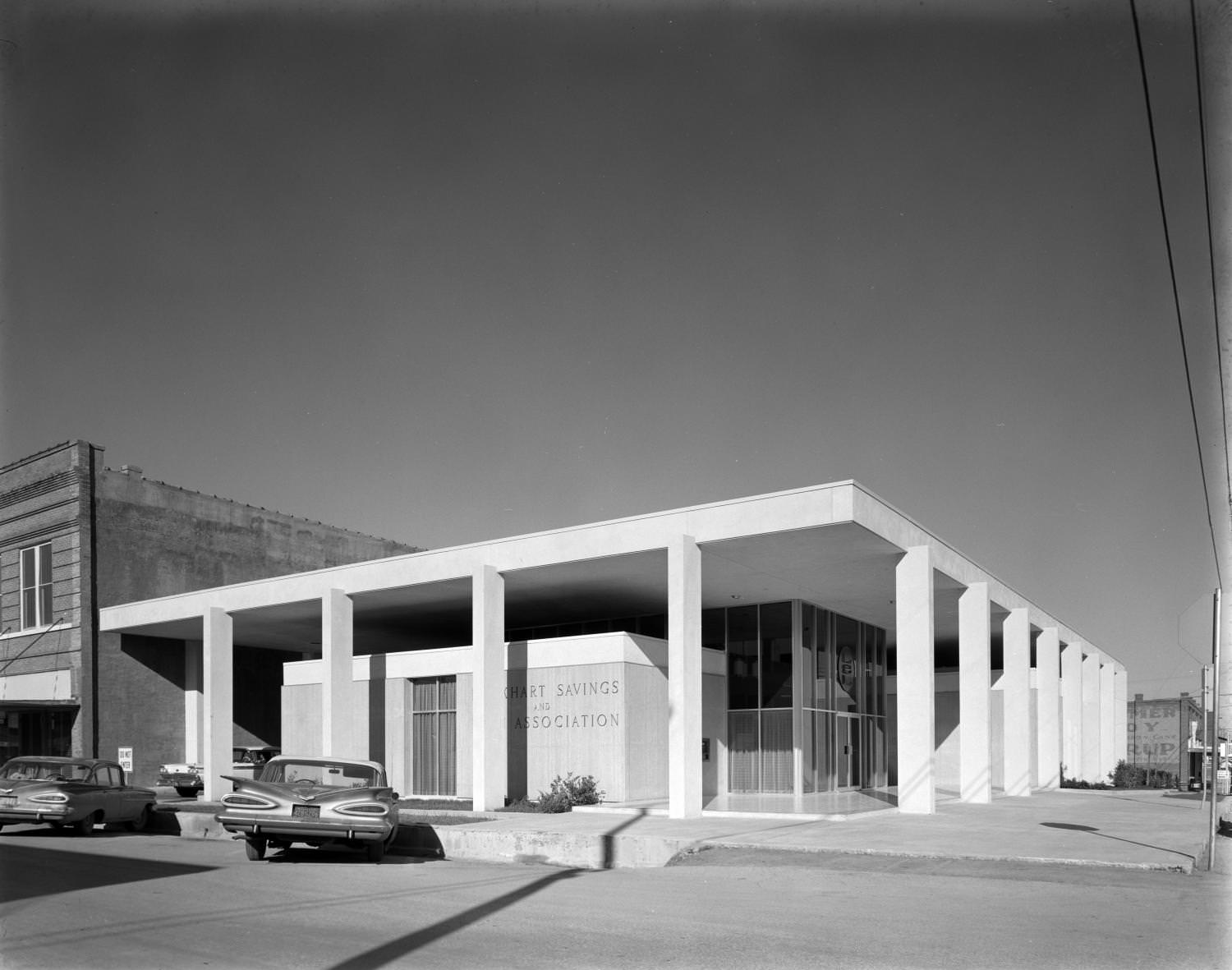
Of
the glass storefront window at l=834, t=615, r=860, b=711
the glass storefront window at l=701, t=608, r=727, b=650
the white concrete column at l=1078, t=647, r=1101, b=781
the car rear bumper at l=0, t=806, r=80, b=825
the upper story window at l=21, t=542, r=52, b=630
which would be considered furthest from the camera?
the white concrete column at l=1078, t=647, r=1101, b=781

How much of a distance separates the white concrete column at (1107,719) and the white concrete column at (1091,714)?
394 mm

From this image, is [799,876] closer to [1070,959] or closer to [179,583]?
[1070,959]

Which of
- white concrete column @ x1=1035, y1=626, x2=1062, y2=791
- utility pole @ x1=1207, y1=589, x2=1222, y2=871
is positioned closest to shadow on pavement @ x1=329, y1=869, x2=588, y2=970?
utility pole @ x1=1207, y1=589, x2=1222, y2=871

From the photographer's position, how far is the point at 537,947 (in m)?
9.02

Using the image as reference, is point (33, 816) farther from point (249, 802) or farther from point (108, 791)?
point (249, 802)

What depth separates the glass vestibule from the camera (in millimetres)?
31734

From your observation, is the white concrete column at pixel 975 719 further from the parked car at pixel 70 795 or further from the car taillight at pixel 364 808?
the parked car at pixel 70 795

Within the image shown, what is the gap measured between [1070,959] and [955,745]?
3906 centimetres

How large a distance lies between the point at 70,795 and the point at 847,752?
2187cm

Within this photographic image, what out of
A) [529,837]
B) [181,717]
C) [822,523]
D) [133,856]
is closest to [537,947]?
[529,837]

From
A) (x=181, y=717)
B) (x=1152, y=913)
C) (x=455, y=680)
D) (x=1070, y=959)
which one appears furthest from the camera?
(x=181, y=717)

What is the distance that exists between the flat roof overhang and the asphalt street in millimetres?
8480

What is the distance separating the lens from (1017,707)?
35.9 meters

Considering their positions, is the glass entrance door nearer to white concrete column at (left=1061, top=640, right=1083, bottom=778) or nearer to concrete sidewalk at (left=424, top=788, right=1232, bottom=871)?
concrete sidewalk at (left=424, top=788, right=1232, bottom=871)
